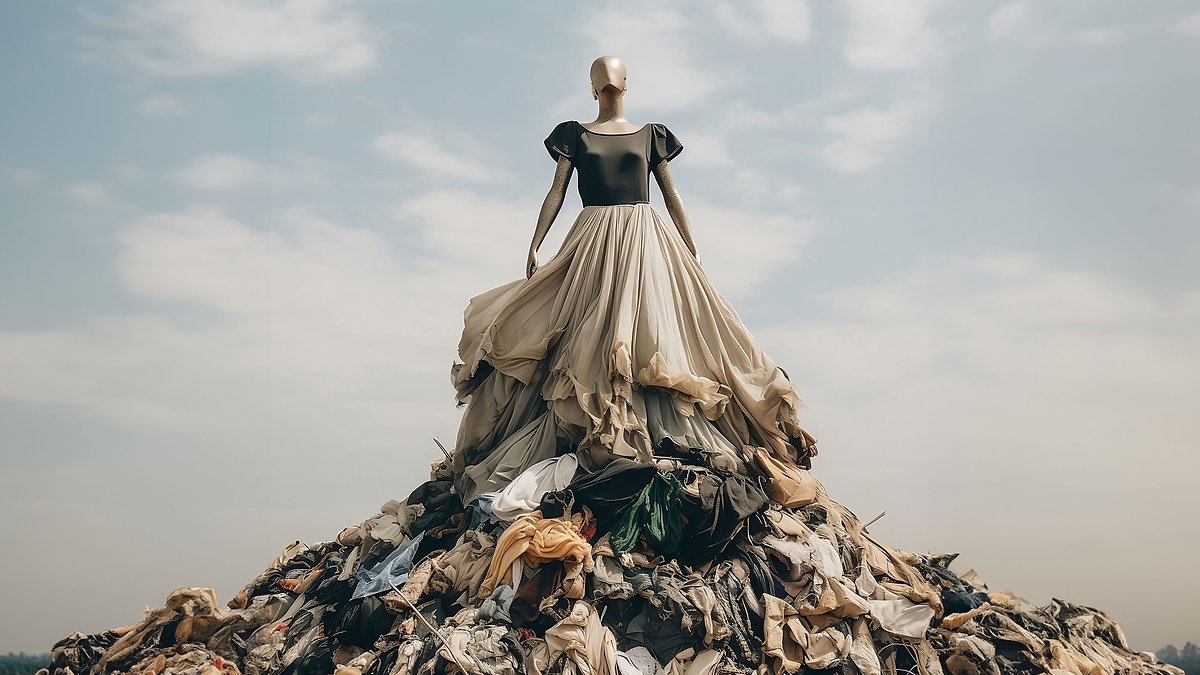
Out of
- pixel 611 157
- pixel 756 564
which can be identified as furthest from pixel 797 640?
pixel 611 157

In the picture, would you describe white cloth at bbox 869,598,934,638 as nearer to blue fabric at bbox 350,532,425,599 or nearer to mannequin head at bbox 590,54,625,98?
blue fabric at bbox 350,532,425,599

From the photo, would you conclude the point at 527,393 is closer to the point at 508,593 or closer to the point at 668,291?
the point at 668,291

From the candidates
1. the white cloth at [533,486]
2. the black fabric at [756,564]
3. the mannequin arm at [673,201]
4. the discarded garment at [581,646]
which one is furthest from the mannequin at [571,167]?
the discarded garment at [581,646]

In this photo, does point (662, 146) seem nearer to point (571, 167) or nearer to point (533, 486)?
point (571, 167)

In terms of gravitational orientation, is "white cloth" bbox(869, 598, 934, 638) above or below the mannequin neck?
below

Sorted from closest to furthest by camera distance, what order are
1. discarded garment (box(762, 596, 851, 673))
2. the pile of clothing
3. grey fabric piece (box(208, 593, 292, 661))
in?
the pile of clothing → discarded garment (box(762, 596, 851, 673)) → grey fabric piece (box(208, 593, 292, 661))

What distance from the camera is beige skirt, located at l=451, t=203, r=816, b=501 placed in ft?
43.0

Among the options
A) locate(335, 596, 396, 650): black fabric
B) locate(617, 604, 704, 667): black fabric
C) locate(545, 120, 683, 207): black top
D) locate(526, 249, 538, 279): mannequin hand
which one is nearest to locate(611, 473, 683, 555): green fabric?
locate(617, 604, 704, 667): black fabric

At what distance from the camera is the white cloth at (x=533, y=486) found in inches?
489

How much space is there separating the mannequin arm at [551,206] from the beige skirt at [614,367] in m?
0.27

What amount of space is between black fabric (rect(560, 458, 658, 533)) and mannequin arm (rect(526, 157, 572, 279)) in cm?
294

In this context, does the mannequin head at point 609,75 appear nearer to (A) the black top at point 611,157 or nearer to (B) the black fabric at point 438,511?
(A) the black top at point 611,157

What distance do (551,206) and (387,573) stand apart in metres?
4.34

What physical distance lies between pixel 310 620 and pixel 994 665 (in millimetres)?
6805
